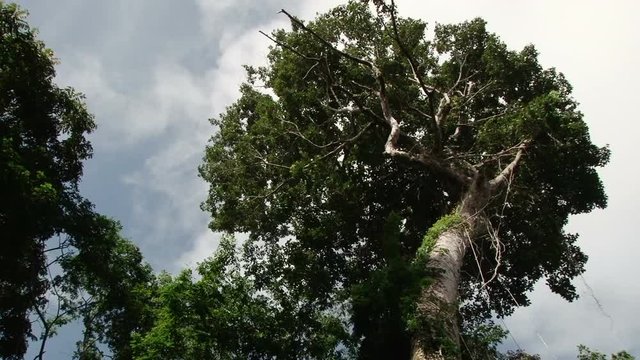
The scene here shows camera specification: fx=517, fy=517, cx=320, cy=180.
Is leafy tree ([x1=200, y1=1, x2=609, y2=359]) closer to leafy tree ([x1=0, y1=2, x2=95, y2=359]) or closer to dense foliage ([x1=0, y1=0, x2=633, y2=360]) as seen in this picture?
dense foliage ([x1=0, y1=0, x2=633, y2=360])

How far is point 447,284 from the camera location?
9.04 meters

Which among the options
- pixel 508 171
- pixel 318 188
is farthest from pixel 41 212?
pixel 508 171

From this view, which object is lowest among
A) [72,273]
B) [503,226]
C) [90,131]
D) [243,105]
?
[503,226]

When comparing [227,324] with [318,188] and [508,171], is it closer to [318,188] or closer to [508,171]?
[318,188]

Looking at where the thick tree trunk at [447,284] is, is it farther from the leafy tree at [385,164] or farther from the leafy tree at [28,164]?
the leafy tree at [28,164]

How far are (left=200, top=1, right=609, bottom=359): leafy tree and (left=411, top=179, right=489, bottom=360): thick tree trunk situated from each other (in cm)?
120

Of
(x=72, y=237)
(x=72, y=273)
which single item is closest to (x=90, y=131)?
(x=72, y=237)

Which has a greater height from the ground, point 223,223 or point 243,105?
point 243,105

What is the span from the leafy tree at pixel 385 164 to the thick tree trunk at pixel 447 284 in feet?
3.95

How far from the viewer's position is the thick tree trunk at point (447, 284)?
778 centimetres

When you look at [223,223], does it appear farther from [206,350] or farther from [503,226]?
[503,226]

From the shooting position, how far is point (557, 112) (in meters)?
12.1

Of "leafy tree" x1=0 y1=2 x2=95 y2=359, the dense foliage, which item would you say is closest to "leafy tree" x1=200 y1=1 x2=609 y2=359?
the dense foliage

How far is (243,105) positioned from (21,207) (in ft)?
25.0
